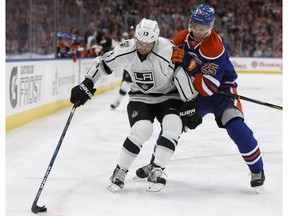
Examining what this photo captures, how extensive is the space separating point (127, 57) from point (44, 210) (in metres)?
1.13

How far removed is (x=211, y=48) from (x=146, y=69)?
17.6 inches

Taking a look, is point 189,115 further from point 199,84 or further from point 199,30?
point 199,30

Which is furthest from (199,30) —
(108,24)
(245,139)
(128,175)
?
(108,24)

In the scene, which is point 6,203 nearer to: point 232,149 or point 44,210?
point 44,210

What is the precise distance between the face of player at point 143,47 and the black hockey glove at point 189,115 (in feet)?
1.44

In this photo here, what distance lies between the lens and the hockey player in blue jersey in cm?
336

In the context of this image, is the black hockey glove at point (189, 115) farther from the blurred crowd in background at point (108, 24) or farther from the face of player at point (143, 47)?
the blurred crowd in background at point (108, 24)

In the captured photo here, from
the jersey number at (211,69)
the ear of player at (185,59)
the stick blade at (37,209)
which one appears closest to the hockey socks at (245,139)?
the jersey number at (211,69)

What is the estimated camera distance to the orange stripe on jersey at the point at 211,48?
3.39 metres

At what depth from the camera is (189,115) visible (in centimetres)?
340

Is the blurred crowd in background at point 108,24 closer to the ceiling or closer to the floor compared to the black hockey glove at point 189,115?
closer to the ceiling

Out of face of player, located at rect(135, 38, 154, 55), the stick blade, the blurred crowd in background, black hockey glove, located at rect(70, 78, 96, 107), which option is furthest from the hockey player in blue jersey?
the blurred crowd in background

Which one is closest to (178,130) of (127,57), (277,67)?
(127,57)

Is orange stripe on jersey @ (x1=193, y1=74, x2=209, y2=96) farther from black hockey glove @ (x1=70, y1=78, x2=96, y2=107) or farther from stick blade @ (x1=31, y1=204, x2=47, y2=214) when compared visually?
stick blade @ (x1=31, y1=204, x2=47, y2=214)
